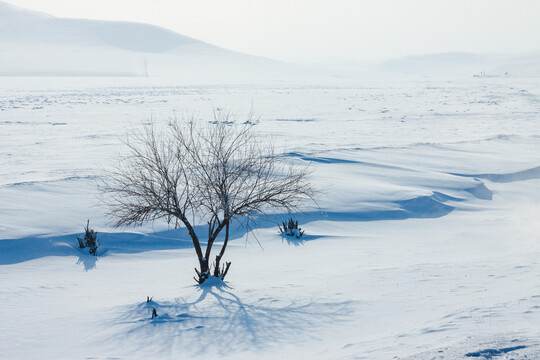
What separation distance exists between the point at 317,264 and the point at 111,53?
10915 centimetres

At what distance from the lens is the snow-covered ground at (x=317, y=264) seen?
6.79 metres

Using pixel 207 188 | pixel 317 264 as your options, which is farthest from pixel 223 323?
pixel 317 264

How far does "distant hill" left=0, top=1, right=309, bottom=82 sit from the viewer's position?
8612 cm

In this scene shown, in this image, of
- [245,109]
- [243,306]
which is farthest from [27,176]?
[245,109]

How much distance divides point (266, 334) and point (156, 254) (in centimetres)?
544

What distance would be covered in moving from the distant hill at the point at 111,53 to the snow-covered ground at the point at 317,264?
53.1m

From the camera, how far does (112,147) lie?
2248 cm

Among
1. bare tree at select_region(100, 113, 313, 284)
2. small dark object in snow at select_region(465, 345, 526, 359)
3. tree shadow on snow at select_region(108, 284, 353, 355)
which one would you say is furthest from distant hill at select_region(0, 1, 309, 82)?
small dark object in snow at select_region(465, 345, 526, 359)

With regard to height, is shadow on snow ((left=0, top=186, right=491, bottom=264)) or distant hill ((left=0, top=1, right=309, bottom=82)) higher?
distant hill ((left=0, top=1, right=309, bottom=82))

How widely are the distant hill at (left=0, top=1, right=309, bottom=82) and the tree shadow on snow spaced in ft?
213

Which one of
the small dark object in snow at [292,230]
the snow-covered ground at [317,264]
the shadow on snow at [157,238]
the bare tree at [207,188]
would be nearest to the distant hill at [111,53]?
the snow-covered ground at [317,264]

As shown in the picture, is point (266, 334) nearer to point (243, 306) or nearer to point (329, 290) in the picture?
point (243, 306)

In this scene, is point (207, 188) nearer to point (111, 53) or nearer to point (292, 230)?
point (292, 230)

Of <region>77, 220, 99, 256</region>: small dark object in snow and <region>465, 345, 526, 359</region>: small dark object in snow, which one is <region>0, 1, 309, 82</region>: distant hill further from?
<region>465, 345, 526, 359</region>: small dark object in snow
